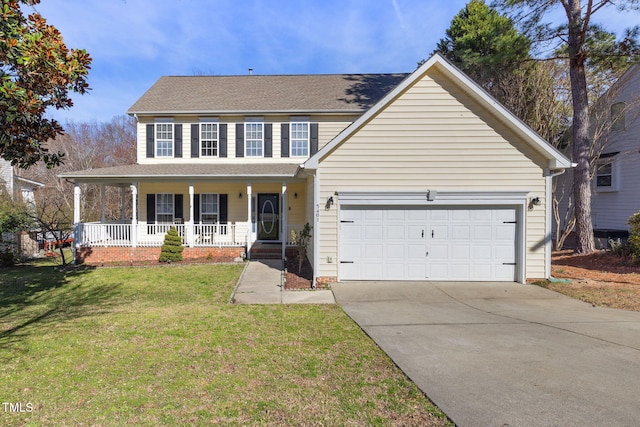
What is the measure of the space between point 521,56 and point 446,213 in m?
8.17


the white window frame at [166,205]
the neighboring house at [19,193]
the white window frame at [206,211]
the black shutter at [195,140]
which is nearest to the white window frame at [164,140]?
the black shutter at [195,140]

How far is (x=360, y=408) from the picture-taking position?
346 centimetres

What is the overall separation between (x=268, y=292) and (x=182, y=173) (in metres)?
6.91

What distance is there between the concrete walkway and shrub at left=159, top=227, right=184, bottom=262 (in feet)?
11.2

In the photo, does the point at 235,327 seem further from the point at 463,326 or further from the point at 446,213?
the point at 446,213

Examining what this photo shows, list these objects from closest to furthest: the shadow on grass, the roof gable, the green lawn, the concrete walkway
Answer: the green lawn, the shadow on grass, the concrete walkway, the roof gable

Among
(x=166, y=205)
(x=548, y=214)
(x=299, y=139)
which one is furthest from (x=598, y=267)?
(x=166, y=205)

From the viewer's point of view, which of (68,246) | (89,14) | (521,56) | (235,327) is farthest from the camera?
(68,246)

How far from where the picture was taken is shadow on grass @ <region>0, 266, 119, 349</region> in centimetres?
625


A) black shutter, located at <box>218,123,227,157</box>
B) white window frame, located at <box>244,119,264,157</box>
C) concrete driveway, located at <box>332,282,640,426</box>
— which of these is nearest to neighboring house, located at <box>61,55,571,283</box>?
concrete driveway, located at <box>332,282,640,426</box>

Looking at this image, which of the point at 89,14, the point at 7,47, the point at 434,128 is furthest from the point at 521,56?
Result: the point at 7,47

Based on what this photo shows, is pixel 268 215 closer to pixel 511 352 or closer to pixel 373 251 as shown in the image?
pixel 373 251

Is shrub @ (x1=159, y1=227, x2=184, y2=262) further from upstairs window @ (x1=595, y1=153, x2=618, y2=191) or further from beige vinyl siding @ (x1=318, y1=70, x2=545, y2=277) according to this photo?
upstairs window @ (x1=595, y1=153, x2=618, y2=191)

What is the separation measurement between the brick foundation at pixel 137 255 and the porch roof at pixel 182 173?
2661 mm
